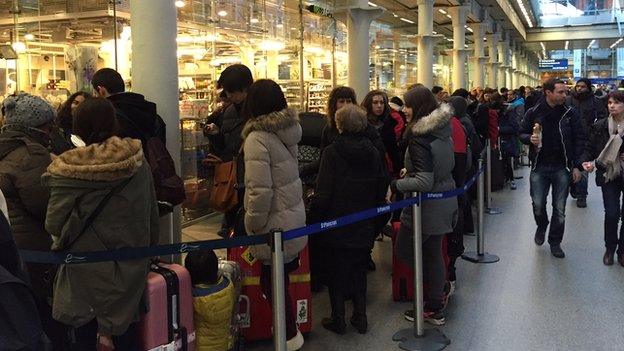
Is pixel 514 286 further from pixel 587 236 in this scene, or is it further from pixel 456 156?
pixel 587 236

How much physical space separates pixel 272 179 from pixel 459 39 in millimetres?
15948

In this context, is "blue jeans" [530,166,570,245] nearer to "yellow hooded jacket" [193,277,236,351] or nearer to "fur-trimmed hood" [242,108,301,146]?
"fur-trimmed hood" [242,108,301,146]

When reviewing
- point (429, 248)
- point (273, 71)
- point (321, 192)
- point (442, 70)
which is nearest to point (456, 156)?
point (429, 248)

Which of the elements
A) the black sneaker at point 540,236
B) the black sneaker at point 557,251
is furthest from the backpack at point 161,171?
the black sneaker at point 540,236

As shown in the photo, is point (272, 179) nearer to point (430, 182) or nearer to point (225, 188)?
point (225, 188)

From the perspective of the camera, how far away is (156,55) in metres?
4.25

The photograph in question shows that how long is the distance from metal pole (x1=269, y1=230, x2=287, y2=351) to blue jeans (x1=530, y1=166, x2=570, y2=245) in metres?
3.97

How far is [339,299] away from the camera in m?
4.07

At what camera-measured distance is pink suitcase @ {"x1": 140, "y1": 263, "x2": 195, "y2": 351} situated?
2.92 meters

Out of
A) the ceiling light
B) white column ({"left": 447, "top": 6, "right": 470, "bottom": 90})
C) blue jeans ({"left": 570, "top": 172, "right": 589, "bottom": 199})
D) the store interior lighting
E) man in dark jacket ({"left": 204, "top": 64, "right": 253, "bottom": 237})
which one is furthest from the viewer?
the store interior lighting

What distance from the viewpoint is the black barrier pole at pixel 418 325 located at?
380cm

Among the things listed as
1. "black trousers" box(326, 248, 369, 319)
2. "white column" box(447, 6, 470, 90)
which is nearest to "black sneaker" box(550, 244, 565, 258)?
"black trousers" box(326, 248, 369, 319)

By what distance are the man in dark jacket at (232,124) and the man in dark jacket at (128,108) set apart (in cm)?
54

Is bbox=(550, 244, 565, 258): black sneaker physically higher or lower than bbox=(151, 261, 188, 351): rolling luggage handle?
lower
